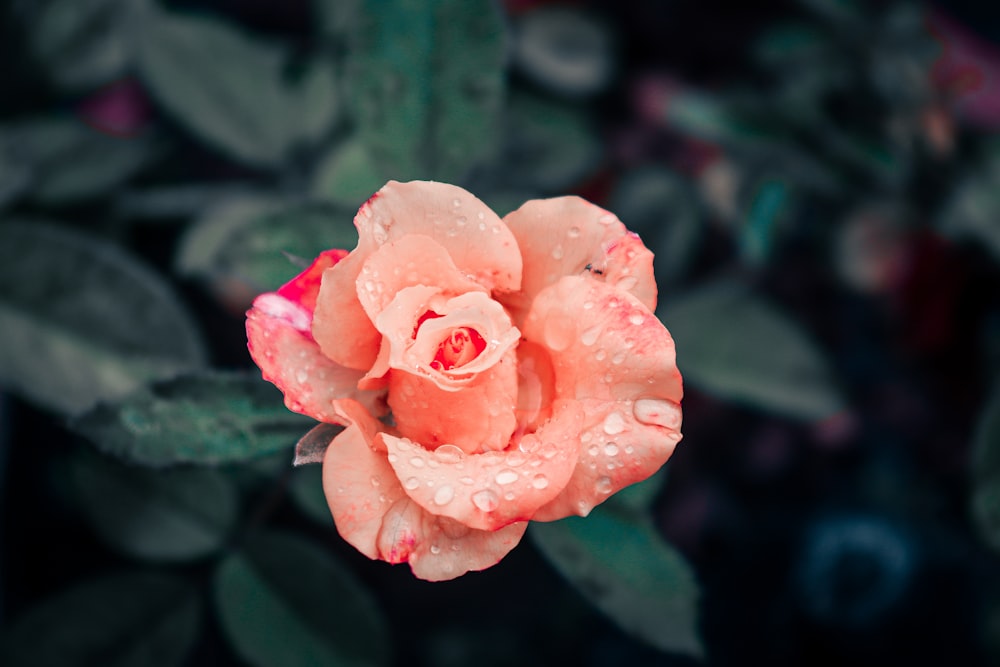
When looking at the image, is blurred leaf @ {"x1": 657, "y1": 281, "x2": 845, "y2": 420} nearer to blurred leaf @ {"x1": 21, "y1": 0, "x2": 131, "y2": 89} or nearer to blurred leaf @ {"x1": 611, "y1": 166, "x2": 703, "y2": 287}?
blurred leaf @ {"x1": 611, "y1": 166, "x2": 703, "y2": 287}

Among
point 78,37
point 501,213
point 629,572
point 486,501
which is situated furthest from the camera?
point 78,37

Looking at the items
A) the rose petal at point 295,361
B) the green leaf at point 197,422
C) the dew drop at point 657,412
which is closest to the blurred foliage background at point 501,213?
the green leaf at point 197,422

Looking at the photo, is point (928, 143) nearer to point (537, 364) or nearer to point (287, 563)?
point (537, 364)

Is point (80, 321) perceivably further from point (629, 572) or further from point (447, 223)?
point (629, 572)

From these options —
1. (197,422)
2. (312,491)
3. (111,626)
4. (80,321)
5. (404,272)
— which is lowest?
(111,626)

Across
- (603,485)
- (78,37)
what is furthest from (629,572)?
(78,37)

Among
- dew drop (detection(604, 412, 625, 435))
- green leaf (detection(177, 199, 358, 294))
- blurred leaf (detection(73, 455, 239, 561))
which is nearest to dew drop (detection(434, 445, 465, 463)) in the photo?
dew drop (detection(604, 412, 625, 435))

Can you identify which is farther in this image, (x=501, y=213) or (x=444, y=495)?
(x=501, y=213)
